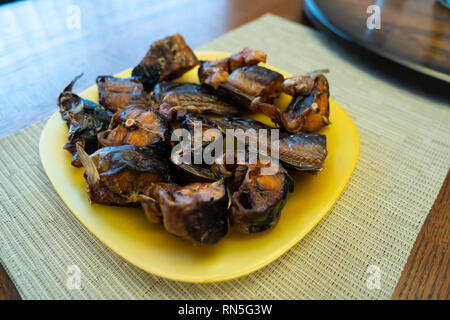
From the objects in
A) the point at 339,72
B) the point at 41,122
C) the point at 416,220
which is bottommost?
A: the point at 416,220

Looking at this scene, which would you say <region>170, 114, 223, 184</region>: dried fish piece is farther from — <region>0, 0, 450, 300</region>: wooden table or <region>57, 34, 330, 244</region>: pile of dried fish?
<region>0, 0, 450, 300</region>: wooden table

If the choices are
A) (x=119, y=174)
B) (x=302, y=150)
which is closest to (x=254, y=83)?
(x=302, y=150)

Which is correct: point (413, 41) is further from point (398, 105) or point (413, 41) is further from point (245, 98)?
point (245, 98)

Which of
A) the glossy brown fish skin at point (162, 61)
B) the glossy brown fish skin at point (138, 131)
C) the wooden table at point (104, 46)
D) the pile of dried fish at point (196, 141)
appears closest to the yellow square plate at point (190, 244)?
the pile of dried fish at point (196, 141)

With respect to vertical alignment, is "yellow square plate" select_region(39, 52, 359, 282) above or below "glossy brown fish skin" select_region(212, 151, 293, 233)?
below

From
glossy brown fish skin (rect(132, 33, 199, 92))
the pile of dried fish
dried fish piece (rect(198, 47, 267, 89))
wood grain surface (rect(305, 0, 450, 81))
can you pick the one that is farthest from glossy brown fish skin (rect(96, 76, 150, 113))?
wood grain surface (rect(305, 0, 450, 81))

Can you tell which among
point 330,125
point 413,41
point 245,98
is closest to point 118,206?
point 245,98
